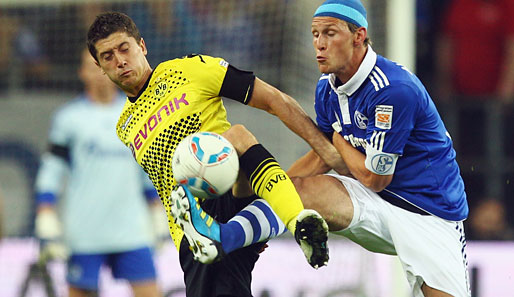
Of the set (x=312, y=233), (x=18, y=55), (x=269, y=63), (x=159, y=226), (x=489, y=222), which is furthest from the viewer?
(x=18, y=55)

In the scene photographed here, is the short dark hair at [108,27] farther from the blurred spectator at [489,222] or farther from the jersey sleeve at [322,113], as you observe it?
the blurred spectator at [489,222]

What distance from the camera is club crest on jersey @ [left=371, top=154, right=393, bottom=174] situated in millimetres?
4953

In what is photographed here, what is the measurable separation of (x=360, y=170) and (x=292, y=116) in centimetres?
45

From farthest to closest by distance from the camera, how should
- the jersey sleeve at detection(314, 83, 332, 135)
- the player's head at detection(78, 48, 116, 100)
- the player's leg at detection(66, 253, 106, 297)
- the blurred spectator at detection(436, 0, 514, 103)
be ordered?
the blurred spectator at detection(436, 0, 514, 103) < the player's head at detection(78, 48, 116, 100) < the player's leg at detection(66, 253, 106, 297) < the jersey sleeve at detection(314, 83, 332, 135)

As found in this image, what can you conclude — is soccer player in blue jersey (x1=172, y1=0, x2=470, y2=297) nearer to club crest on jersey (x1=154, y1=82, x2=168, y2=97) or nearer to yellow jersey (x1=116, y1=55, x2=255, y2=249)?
yellow jersey (x1=116, y1=55, x2=255, y2=249)

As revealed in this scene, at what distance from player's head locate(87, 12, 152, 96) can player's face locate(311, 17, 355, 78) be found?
93 centimetres

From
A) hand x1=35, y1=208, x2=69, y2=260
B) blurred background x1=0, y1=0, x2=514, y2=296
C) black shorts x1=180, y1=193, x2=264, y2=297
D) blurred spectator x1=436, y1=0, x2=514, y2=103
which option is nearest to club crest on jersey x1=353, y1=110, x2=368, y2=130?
black shorts x1=180, y1=193, x2=264, y2=297

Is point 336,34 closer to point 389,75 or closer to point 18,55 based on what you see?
point 389,75

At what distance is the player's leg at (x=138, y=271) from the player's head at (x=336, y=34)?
323cm

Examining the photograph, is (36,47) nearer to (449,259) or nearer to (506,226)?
(506,226)

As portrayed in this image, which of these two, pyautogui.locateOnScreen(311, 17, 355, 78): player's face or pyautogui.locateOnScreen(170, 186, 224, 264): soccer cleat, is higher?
pyautogui.locateOnScreen(311, 17, 355, 78): player's face

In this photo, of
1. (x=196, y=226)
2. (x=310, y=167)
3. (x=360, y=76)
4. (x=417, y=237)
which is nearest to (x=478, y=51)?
(x=310, y=167)

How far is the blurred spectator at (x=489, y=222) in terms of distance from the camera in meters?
9.41

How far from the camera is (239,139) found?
4938 mm
